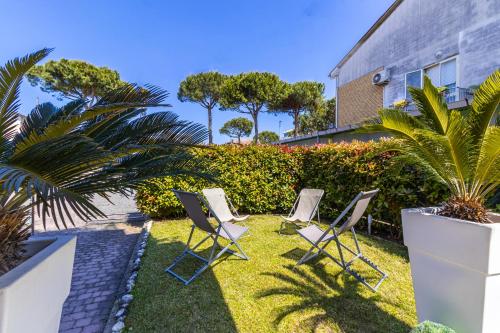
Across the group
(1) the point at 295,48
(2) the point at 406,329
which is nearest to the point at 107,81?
(1) the point at 295,48

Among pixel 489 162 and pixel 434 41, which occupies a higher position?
pixel 434 41

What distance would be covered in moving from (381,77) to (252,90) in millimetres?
10791

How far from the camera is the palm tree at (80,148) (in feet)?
4.88

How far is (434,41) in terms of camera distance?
11.6 metres

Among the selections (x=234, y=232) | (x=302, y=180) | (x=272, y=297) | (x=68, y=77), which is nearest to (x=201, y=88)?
(x=68, y=77)

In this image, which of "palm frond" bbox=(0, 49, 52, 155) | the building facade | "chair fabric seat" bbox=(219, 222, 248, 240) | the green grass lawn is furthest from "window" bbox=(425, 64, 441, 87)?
"palm frond" bbox=(0, 49, 52, 155)

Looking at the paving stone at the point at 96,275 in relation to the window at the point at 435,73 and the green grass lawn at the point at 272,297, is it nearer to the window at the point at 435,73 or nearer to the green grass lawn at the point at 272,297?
the green grass lawn at the point at 272,297

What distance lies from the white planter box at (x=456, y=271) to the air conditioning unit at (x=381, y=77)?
13.8 metres

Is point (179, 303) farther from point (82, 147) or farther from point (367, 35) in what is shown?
point (367, 35)

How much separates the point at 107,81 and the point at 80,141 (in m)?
21.8

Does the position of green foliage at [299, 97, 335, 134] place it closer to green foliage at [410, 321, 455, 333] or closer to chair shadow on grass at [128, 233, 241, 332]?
chair shadow on grass at [128, 233, 241, 332]

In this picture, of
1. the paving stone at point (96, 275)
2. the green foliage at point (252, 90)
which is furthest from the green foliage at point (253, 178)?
the green foliage at point (252, 90)

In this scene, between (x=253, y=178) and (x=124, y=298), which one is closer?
(x=124, y=298)

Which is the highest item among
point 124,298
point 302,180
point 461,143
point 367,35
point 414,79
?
point 367,35
